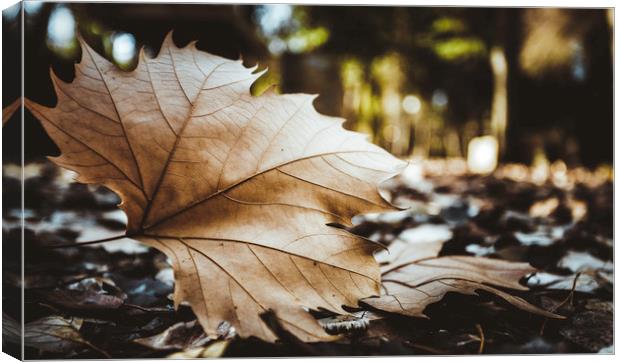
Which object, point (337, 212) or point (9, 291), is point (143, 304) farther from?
point (337, 212)

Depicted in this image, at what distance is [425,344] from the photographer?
2.19ft

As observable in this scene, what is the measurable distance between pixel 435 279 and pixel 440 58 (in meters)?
12.3

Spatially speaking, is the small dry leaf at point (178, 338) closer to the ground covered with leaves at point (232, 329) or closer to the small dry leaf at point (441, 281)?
the ground covered with leaves at point (232, 329)

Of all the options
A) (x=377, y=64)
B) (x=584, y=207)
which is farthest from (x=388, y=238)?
(x=377, y=64)

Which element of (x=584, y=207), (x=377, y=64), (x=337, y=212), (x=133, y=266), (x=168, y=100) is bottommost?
(x=584, y=207)

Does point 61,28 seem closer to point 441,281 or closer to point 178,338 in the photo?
point 178,338

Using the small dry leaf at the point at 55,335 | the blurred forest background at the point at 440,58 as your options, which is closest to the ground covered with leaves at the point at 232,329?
the small dry leaf at the point at 55,335

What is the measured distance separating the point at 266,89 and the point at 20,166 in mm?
362

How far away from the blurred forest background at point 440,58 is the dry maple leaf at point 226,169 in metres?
3.10

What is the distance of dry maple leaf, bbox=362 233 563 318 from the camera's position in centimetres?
75

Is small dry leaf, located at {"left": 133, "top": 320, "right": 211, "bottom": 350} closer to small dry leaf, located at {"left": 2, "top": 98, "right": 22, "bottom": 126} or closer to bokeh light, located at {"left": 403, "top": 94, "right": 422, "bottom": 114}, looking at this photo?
small dry leaf, located at {"left": 2, "top": 98, "right": 22, "bottom": 126}

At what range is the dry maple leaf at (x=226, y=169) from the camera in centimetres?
66

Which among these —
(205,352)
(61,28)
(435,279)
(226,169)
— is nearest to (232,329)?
(205,352)

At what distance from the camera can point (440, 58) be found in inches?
487
